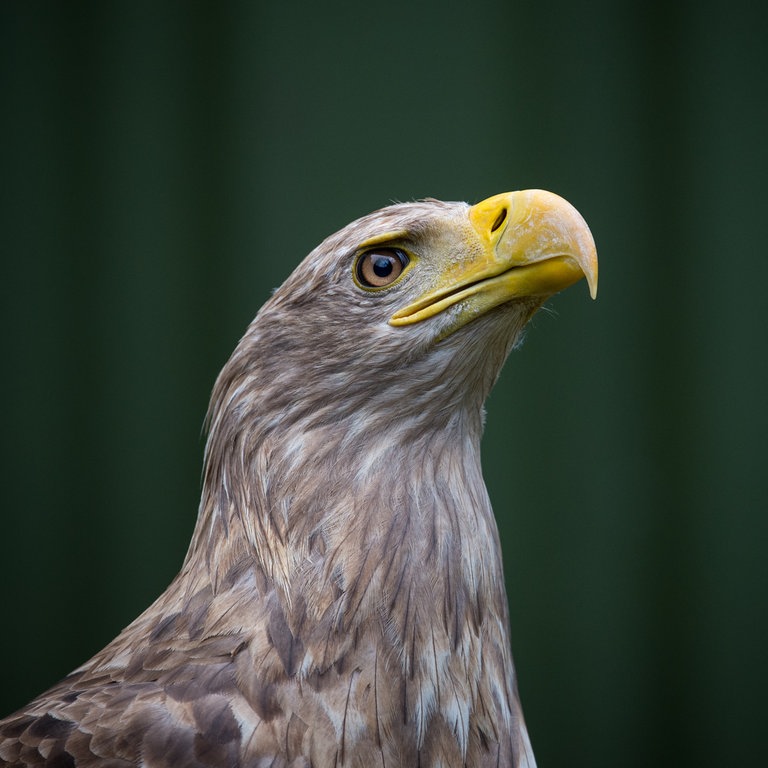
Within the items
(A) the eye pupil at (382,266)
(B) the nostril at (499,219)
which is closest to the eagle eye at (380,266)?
(A) the eye pupil at (382,266)

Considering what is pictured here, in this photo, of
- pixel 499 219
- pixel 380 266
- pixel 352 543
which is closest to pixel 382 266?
pixel 380 266

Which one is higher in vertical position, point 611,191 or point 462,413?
point 611,191

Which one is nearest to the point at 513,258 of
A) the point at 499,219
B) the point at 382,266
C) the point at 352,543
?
the point at 499,219

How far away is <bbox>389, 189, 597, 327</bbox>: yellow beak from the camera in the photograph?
4.36 feet

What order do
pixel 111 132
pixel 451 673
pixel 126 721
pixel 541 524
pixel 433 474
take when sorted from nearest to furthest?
pixel 126 721, pixel 451 673, pixel 433 474, pixel 111 132, pixel 541 524

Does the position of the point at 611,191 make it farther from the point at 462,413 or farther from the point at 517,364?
the point at 462,413

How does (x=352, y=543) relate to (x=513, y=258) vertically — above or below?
below

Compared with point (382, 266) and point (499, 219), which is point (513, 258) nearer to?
point (499, 219)

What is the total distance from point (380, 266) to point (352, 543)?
0.50m

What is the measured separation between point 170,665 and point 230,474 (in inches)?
13.9

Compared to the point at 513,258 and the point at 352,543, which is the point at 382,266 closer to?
the point at 513,258

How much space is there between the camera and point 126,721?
4.10ft

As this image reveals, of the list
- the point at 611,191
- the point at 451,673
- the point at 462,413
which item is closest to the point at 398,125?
the point at 611,191

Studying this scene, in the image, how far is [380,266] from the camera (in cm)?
148
